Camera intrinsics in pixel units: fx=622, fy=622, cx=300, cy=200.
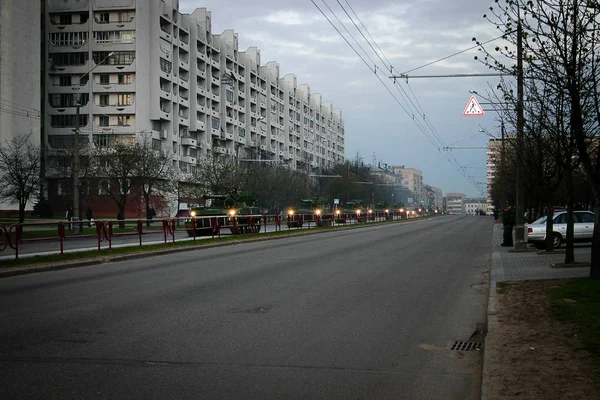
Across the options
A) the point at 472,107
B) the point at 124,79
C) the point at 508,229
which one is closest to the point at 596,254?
the point at 472,107

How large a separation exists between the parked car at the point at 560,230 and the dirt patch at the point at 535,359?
15210 millimetres

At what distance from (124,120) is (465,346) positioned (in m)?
67.0

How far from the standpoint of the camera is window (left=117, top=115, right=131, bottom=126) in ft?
229

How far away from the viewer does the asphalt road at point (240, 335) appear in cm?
555

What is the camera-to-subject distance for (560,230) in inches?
948

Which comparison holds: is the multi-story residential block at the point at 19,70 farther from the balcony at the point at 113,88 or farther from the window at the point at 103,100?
the window at the point at 103,100

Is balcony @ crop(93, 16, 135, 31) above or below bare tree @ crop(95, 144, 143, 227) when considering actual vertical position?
above

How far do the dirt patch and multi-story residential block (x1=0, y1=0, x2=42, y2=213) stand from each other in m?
58.6

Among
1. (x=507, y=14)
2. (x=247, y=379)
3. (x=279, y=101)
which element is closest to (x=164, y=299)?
(x=247, y=379)

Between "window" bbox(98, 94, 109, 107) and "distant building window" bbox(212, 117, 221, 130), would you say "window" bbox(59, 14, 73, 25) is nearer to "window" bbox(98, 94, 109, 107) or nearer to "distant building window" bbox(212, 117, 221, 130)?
"window" bbox(98, 94, 109, 107)

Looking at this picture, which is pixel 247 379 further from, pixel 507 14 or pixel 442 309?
pixel 507 14

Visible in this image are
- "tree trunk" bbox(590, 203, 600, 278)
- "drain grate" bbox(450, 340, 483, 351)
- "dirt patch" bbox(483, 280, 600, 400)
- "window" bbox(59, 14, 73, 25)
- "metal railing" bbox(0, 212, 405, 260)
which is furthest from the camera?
"window" bbox(59, 14, 73, 25)

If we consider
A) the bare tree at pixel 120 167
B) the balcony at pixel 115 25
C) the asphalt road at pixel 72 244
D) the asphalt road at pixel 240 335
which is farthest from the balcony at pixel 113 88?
the asphalt road at pixel 240 335

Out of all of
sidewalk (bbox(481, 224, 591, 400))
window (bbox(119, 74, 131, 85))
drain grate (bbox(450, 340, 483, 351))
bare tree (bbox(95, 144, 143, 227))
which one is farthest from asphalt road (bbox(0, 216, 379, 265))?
window (bbox(119, 74, 131, 85))
